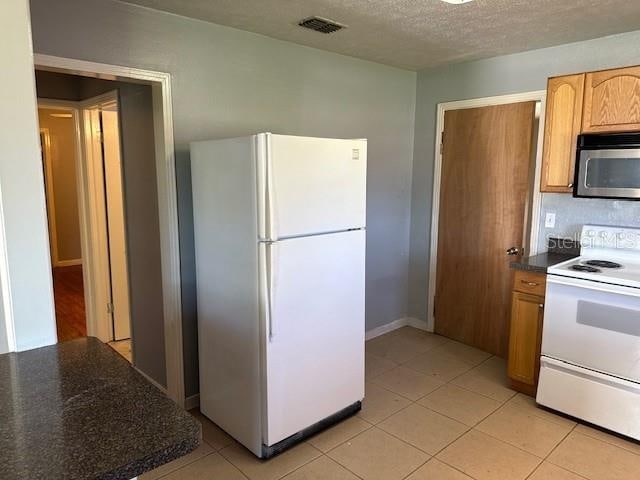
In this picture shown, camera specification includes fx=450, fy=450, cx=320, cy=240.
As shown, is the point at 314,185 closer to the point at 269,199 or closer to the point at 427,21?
the point at 269,199

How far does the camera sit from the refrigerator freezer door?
7.07ft

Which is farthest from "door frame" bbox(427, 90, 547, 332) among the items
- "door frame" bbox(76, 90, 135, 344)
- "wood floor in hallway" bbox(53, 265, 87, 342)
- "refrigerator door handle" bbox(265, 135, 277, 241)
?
"wood floor in hallway" bbox(53, 265, 87, 342)

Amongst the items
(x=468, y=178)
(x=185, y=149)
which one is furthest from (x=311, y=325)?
(x=468, y=178)

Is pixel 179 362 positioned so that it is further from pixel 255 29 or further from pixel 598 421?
pixel 598 421

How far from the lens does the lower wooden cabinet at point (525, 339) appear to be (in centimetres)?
289

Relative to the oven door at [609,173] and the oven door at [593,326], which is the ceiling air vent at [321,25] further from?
the oven door at [593,326]

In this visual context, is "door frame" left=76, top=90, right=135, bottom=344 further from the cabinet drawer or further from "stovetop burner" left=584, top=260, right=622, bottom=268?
"stovetop burner" left=584, top=260, right=622, bottom=268

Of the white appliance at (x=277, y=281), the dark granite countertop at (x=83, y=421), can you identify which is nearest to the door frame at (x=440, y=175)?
the white appliance at (x=277, y=281)

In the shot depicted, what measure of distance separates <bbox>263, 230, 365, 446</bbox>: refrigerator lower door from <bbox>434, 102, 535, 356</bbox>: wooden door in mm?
1499

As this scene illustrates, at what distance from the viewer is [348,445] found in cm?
250

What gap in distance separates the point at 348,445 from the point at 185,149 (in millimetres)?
1926

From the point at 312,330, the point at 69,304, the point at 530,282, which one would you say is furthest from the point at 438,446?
the point at 69,304

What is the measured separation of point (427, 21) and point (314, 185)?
122 cm

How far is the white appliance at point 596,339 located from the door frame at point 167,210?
225 centimetres
